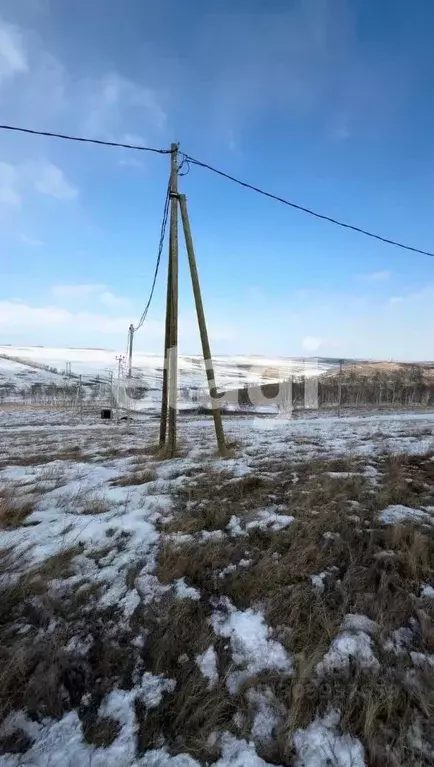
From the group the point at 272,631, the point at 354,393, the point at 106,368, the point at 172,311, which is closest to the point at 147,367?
the point at 106,368

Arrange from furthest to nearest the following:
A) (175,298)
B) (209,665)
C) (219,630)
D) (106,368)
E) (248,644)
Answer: (106,368) < (175,298) < (219,630) < (248,644) < (209,665)

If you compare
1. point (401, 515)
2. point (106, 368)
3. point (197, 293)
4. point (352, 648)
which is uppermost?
point (197, 293)

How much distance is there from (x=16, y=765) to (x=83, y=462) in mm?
6687

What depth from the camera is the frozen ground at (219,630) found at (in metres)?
1.97

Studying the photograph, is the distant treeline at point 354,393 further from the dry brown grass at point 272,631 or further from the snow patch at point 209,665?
the snow patch at point 209,665

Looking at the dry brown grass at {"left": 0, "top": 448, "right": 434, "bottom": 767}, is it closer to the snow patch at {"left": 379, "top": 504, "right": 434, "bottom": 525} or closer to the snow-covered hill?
the snow patch at {"left": 379, "top": 504, "right": 434, "bottom": 525}

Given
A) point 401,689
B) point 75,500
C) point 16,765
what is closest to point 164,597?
point 16,765

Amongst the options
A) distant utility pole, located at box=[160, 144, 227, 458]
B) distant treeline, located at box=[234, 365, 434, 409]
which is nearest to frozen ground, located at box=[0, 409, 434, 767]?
distant utility pole, located at box=[160, 144, 227, 458]

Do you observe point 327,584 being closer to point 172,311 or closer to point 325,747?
point 325,747

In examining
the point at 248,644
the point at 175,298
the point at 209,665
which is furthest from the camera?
the point at 175,298

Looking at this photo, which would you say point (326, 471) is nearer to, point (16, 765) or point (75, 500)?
point (75, 500)

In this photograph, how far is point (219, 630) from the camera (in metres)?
2.68

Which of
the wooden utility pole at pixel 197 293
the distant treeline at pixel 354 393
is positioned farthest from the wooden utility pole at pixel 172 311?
the distant treeline at pixel 354 393

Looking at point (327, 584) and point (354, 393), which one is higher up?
point (327, 584)
